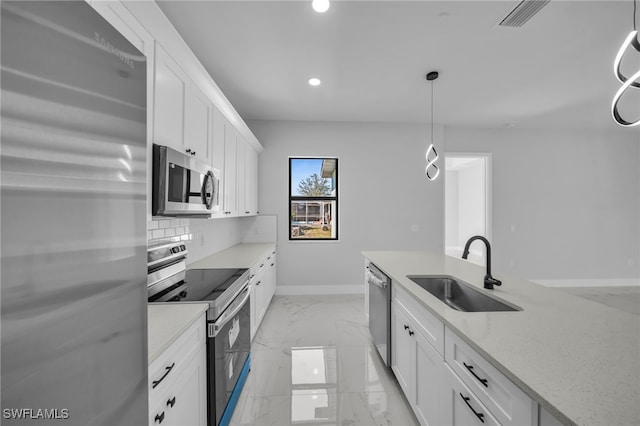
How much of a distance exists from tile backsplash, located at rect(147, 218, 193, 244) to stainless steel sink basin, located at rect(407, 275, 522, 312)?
192 centimetres

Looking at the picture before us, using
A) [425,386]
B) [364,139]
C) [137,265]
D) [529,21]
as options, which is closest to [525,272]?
[364,139]

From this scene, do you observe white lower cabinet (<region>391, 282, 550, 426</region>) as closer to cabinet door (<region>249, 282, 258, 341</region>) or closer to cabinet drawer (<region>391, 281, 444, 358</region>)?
cabinet drawer (<region>391, 281, 444, 358</region>)

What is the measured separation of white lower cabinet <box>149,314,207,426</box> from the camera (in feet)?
3.18

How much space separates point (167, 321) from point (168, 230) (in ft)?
3.96

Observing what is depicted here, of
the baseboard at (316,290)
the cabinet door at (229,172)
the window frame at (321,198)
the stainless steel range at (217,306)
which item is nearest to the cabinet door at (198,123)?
the cabinet door at (229,172)

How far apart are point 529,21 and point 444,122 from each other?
2465 millimetres

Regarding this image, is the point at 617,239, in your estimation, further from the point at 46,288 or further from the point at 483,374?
the point at 46,288

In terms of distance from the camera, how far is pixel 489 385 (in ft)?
3.11

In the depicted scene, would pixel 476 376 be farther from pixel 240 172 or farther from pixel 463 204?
pixel 463 204

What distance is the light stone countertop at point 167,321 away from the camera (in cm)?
98

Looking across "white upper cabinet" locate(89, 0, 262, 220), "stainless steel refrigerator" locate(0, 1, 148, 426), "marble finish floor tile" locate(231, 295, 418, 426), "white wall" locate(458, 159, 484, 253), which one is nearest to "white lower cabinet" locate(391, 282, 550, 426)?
"marble finish floor tile" locate(231, 295, 418, 426)

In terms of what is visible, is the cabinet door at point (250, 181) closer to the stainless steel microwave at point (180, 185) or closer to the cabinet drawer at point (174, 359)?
the stainless steel microwave at point (180, 185)

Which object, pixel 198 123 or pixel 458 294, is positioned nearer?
pixel 458 294

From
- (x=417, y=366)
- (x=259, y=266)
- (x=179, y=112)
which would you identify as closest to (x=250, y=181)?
(x=259, y=266)
